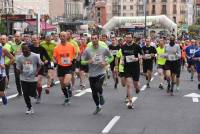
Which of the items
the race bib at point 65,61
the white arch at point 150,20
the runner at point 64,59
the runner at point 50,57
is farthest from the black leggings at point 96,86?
the white arch at point 150,20

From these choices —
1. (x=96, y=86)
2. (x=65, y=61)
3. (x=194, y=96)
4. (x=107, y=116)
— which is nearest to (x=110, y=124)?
(x=107, y=116)

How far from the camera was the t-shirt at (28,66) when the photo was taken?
44.0 ft

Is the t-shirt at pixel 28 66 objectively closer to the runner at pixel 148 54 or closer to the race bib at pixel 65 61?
the race bib at pixel 65 61

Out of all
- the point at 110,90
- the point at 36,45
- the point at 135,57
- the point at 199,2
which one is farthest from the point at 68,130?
the point at 199,2

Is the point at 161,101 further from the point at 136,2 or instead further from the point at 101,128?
the point at 136,2

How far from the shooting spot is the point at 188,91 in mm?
19547

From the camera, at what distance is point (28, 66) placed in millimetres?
13422

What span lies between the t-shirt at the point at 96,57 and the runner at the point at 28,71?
1.12 m

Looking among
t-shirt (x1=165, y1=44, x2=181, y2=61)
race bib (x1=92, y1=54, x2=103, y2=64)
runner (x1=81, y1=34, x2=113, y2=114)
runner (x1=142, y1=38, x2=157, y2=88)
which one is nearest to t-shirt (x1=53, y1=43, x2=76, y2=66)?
runner (x1=81, y1=34, x2=113, y2=114)

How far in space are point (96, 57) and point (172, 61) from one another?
16.2 ft

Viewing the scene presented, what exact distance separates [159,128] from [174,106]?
366 centimetres

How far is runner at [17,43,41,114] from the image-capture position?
1337cm

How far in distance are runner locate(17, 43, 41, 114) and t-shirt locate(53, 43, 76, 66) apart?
63.8 inches

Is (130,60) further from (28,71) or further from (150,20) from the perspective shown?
(150,20)
